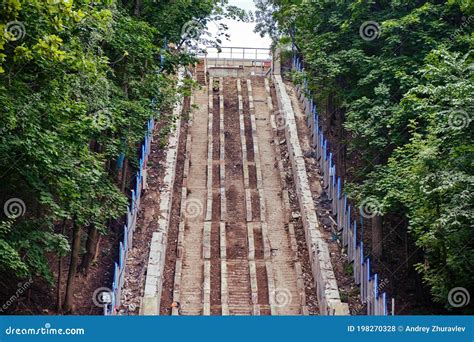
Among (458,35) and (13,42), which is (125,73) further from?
(458,35)

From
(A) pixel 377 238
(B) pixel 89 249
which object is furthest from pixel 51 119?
(A) pixel 377 238

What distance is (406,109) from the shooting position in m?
20.5

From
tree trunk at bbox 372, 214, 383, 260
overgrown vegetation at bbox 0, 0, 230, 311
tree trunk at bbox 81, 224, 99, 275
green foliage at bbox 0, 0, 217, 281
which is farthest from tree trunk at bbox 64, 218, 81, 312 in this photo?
tree trunk at bbox 372, 214, 383, 260

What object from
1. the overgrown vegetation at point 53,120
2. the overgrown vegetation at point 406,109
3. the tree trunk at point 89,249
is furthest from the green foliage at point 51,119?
the overgrown vegetation at point 406,109

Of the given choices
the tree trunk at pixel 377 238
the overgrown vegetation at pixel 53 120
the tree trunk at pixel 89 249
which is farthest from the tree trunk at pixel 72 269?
the tree trunk at pixel 377 238

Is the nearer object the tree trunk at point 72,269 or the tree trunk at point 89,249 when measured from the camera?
the tree trunk at point 72,269

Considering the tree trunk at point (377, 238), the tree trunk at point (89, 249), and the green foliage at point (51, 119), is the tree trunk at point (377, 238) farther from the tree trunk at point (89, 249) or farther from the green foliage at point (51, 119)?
the tree trunk at point (89, 249)

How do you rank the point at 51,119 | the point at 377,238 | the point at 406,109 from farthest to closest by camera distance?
1. the point at 377,238
2. the point at 406,109
3. the point at 51,119

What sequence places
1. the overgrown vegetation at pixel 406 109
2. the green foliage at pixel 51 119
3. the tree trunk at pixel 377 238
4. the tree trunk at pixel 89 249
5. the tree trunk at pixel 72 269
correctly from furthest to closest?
the tree trunk at pixel 377 238 → the tree trunk at pixel 89 249 → the tree trunk at pixel 72 269 → the overgrown vegetation at pixel 406 109 → the green foliage at pixel 51 119

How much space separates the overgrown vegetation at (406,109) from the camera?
1722 cm

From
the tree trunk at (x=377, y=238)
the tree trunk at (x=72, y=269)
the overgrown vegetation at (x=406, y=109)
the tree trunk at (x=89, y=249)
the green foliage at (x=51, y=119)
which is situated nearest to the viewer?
the green foliage at (x=51, y=119)

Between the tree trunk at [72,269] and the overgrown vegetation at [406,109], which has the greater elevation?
the overgrown vegetation at [406,109]

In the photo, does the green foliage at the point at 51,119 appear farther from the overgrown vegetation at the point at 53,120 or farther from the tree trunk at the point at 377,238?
the tree trunk at the point at 377,238

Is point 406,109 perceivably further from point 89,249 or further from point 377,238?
point 89,249
